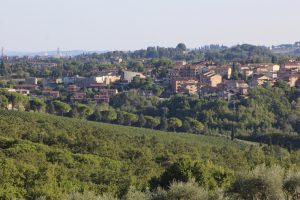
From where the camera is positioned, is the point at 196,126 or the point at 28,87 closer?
the point at 196,126

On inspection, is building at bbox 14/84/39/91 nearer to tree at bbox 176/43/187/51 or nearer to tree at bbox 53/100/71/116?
tree at bbox 53/100/71/116

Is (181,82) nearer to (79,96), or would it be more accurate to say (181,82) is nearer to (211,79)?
(211,79)

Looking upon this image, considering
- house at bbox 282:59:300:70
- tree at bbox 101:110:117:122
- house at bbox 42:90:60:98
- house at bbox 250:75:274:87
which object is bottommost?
tree at bbox 101:110:117:122

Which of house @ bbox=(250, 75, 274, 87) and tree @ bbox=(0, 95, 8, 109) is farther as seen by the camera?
house @ bbox=(250, 75, 274, 87)

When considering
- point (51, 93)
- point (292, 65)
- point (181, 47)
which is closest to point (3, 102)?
point (51, 93)

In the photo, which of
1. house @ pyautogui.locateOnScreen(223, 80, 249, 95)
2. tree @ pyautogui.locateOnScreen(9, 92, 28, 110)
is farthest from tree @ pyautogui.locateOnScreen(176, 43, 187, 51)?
tree @ pyautogui.locateOnScreen(9, 92, 28, 110)

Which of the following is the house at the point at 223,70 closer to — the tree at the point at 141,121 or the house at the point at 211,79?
the house at the point at 211,79
